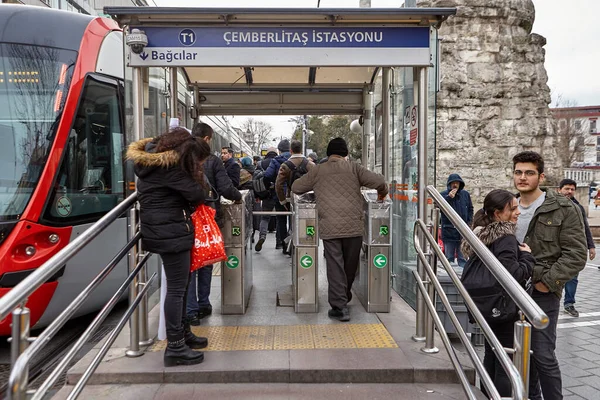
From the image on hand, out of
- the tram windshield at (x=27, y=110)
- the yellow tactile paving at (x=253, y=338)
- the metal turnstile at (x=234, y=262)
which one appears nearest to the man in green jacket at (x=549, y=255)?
the yellow tactile paving at (x=253, y=338)

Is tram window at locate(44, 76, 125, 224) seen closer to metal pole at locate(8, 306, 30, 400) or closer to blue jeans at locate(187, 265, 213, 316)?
blue jeans at locate(187, 265, 213, 316)

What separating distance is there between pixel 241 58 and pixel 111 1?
2113cm

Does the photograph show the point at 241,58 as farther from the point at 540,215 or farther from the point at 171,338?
the point at 540,215

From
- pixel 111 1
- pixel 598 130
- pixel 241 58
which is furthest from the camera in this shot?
pixel 598 130

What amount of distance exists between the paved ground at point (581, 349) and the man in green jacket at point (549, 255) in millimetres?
969

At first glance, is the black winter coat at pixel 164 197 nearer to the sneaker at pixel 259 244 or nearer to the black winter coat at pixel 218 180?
the black winter coat at pixel 218 180

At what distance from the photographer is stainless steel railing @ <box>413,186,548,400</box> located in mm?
2275

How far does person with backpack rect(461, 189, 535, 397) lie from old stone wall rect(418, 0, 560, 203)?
13907 mm

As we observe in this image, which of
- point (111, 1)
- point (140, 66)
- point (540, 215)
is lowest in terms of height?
point (540, 215)

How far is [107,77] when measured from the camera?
5379mm

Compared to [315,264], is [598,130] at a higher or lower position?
higher

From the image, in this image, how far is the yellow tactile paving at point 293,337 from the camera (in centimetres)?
398

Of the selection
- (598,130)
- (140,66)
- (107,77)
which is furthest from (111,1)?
(598,130)

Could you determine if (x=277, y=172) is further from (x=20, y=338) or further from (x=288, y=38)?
(x=20, y=338)
